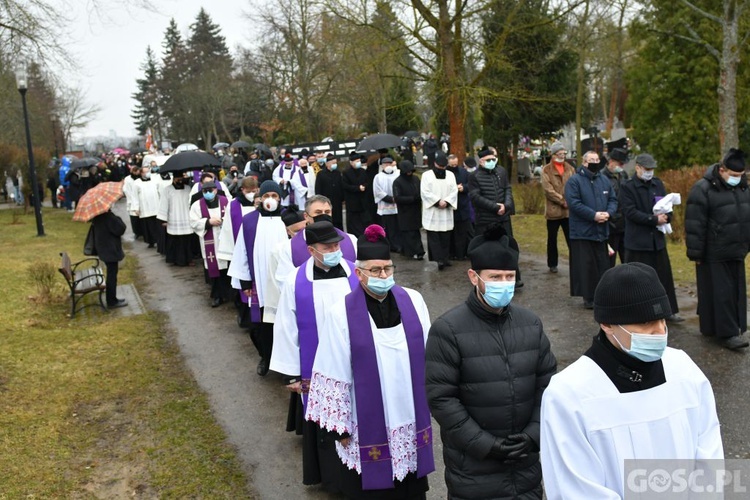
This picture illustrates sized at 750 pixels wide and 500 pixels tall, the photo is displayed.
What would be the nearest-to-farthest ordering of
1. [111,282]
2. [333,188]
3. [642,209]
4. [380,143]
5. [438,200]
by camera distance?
[642,209] → [111,282] → [438,200] → [380,143] → [333,188]

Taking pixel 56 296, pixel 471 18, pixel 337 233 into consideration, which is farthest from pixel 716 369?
pixel 471 18

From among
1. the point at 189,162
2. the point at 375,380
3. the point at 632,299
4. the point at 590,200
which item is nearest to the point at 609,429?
the point at 632,299

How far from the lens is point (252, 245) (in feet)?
26.4

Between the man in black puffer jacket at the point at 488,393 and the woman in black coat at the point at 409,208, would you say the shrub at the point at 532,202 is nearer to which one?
the woman in black coat at the point at 409,208

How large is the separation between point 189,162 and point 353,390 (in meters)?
9.72

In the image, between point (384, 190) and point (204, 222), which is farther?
point (384, 190)

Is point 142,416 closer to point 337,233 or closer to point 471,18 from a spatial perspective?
point 337,233

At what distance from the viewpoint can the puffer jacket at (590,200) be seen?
9516 mm

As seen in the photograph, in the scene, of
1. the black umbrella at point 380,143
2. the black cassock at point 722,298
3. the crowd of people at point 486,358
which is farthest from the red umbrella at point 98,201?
the black cassock at point 722,298

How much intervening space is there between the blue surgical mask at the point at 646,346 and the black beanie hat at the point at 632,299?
2.3 inches

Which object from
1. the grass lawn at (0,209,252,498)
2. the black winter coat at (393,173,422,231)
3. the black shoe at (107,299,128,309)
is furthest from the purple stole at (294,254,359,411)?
the black winter coat at (393,173,422,231)

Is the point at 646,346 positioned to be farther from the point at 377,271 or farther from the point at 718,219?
the point at 718,219

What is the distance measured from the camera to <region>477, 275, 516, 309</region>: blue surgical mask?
3744mm

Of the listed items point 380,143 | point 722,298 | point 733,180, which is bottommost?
point 722,298
